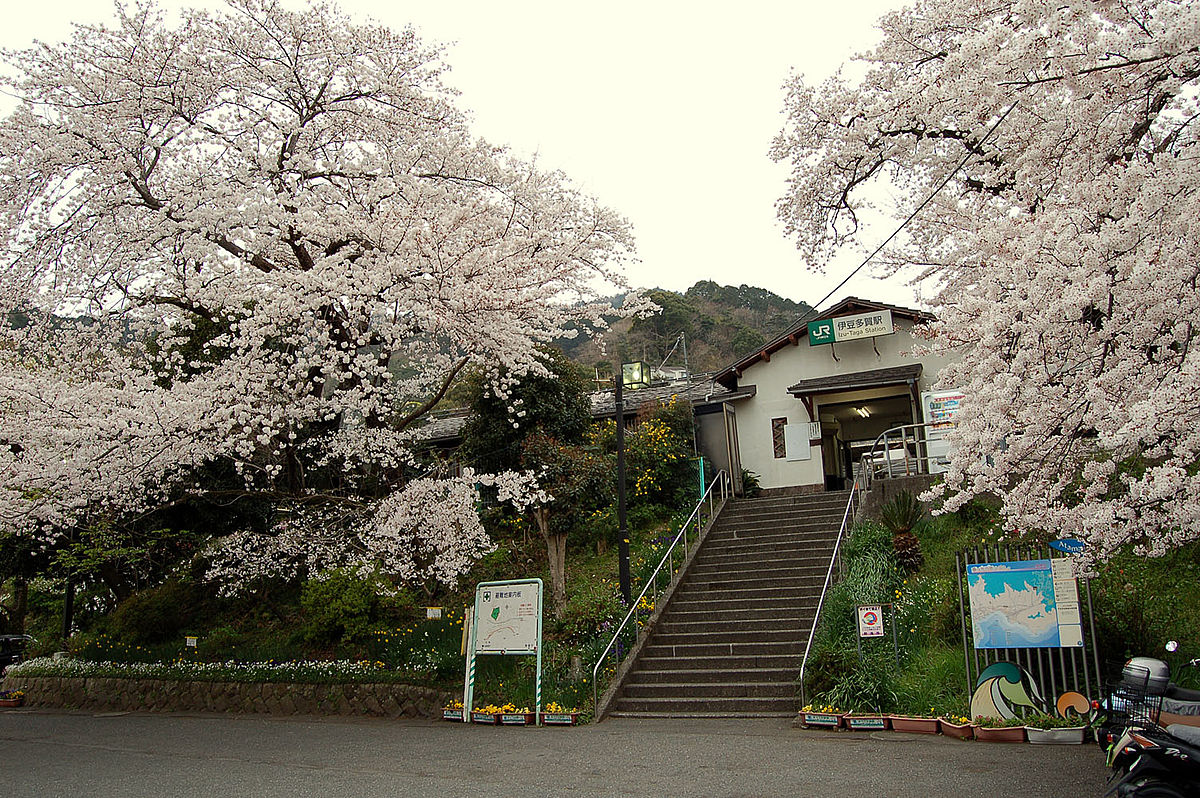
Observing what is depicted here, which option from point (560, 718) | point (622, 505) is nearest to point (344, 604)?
point (560, 718)

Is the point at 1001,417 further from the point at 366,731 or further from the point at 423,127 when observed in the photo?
the point at 423,127

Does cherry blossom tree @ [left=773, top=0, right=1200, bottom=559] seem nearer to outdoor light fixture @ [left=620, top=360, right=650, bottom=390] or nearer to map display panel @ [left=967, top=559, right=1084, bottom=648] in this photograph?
map display panel @ [left=967, top=559, right=1084, bottom=648]

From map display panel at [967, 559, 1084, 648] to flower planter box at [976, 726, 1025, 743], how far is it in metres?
0.79

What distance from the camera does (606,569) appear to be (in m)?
16.3

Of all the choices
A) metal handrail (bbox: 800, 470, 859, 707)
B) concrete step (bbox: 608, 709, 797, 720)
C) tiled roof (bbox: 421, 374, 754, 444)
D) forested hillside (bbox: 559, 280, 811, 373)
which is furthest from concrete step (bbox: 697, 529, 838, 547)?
forested hillside (bbox: 559, 280, 811, 373)

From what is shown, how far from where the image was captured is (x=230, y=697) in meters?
15.0

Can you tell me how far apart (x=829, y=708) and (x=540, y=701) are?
3.89 m

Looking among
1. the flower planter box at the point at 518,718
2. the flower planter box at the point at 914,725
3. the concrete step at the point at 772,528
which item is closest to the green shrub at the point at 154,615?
the flower planter box at the point at 518,718

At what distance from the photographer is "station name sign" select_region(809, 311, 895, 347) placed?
19203mm

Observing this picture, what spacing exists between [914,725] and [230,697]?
12069mm

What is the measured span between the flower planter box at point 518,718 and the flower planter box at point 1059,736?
6.21 m

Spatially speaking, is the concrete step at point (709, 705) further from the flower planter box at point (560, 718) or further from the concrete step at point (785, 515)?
the concrete step at point (785, 515)

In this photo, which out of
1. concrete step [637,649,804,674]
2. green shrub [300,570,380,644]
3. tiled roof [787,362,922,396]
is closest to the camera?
concrete step [637,649,804,674]

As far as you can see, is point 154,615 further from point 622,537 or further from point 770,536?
point 770,536
